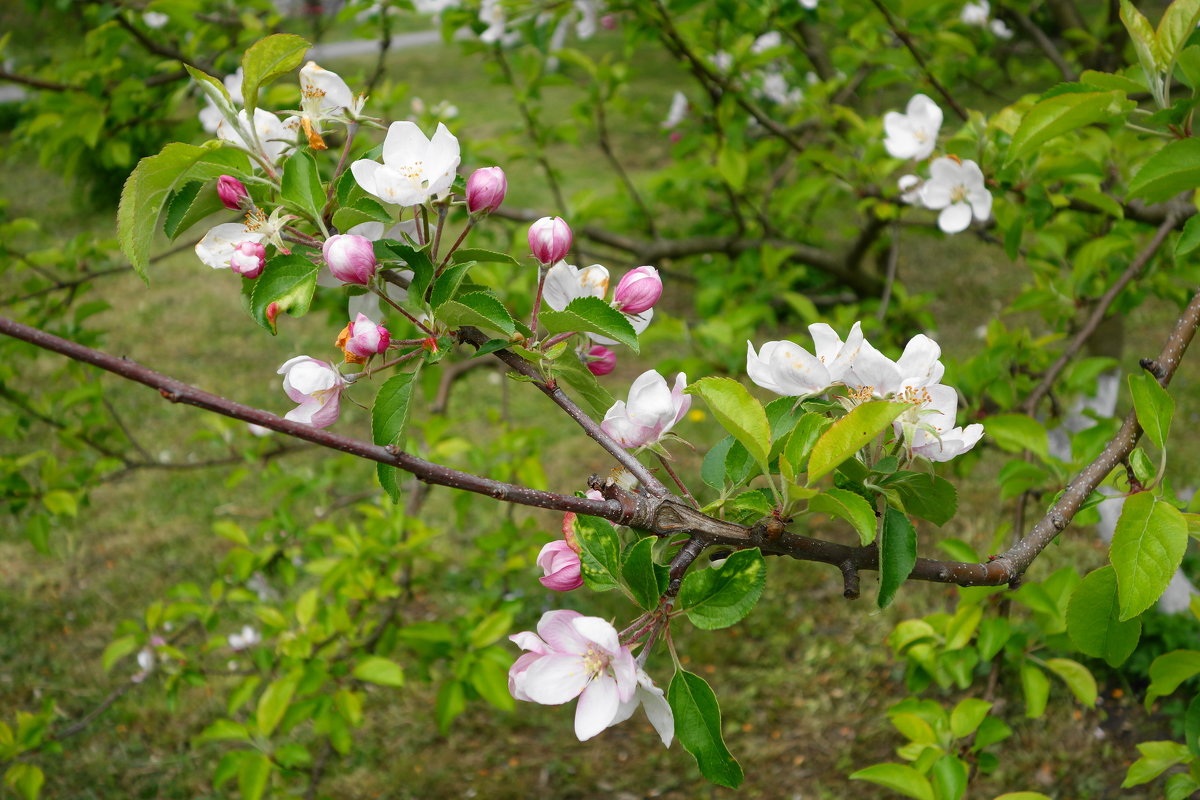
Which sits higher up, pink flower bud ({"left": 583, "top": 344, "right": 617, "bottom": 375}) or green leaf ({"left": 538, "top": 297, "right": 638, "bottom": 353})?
green leaf ({"left": 538, "top": 297, "right": 638, "bottom": 353})

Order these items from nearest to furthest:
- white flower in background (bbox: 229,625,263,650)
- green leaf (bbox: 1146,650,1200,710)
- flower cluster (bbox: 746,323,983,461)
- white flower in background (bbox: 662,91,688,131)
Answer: flower cluster (bbox: 746,323,983,461)
green leaf (bbox: 1146,650,1200,710)
white flower in background (bbox: 229,625,263,650)
white flower in background (bbox: 662,91,688,131)

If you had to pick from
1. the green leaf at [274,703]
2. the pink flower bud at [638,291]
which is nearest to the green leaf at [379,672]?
the green leaf at [274,703]

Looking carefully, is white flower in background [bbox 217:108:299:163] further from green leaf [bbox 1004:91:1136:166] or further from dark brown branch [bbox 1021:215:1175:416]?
dark brown branch [bbox 1021:215:1175:416]

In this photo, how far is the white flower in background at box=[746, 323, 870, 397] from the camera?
83 centimetres

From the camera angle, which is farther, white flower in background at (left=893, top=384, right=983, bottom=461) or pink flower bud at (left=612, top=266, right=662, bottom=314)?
pink flower bud at (left=612, top=266, right=662, bottom=314)

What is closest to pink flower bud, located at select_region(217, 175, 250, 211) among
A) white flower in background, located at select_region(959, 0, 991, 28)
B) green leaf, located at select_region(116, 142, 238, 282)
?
green leaf, located at select_region(116, 142, 238, 282)

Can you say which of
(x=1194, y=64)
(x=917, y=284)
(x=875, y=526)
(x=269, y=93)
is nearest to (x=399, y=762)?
(x=269, y=93)

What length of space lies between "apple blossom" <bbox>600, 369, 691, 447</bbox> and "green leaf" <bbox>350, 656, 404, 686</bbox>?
1203 millimetres

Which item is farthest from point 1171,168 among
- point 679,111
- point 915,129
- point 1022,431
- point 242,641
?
point 679,111

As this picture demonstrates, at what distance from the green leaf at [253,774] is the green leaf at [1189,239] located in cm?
177

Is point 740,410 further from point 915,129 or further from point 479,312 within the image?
point 915,129

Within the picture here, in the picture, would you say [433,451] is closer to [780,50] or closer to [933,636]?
[933,636]

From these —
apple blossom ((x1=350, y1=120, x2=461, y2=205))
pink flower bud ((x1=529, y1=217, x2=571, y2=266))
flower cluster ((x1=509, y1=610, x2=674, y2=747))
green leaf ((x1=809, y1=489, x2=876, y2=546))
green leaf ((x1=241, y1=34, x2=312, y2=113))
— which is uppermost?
green leaf ((x1=241, y1=34, x2=312, y2=113))

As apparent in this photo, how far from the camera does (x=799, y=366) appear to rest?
838 mm
